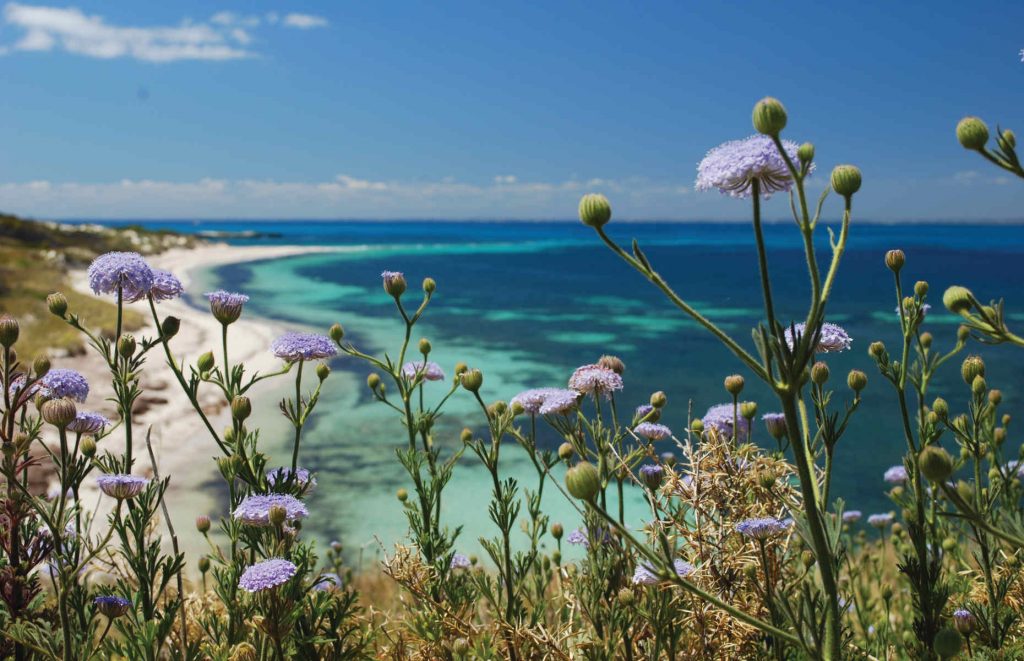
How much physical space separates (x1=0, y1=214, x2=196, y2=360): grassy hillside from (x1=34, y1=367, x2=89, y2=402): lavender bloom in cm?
613

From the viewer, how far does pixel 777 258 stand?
7412 cm

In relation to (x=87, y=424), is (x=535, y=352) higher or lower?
lower

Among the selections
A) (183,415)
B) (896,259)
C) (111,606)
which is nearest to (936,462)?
(896,259)

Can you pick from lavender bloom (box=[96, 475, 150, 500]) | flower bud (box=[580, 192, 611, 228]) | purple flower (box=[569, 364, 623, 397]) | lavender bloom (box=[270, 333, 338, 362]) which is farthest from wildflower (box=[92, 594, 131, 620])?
flower bud (box=[580, 192, 611, 228])

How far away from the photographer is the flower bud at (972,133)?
1620 millimetres

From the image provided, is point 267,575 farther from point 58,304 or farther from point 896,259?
point 896,259

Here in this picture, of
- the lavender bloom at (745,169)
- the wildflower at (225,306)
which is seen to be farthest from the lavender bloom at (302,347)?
the lavender bloom at (745,169)

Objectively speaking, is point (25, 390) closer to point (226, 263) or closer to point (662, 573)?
point (662, 573)

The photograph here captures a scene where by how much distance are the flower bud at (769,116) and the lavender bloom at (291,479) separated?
1779mm

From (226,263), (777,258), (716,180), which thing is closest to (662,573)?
(716,180)

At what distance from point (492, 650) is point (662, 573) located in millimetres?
1064

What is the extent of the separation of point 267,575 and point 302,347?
0.93 m

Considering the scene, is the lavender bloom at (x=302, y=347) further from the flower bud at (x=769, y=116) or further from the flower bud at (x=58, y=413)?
the flower bud at (x=769, y=116)

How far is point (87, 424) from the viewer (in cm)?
246
